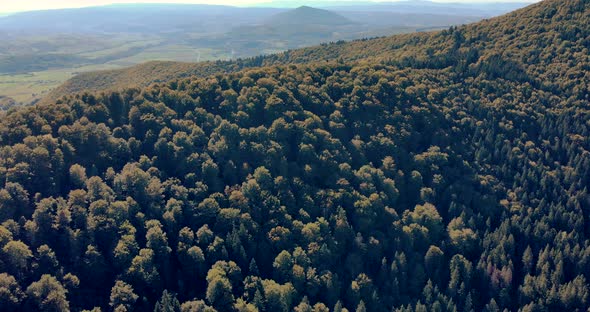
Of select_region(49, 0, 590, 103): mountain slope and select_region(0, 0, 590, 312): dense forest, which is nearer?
select_region(0, 0, 590, 312): dense forest

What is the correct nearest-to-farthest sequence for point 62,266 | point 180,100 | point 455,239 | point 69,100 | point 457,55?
point 62,266 → point 455,239 → point 69,100 → point 180,100 → point 457,55

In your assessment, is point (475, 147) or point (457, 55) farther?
point (457, 55)

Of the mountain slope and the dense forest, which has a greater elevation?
the mountain slope

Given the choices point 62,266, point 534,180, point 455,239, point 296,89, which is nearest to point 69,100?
point 62,266

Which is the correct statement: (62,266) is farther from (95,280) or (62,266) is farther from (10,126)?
(10,126)

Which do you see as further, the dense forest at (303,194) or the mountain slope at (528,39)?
the mountain slope at (528,39)

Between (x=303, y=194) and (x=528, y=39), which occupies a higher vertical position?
(x=528, y=39)

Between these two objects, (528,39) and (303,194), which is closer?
(303,194)

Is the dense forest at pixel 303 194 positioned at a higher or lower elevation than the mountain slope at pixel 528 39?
lower
